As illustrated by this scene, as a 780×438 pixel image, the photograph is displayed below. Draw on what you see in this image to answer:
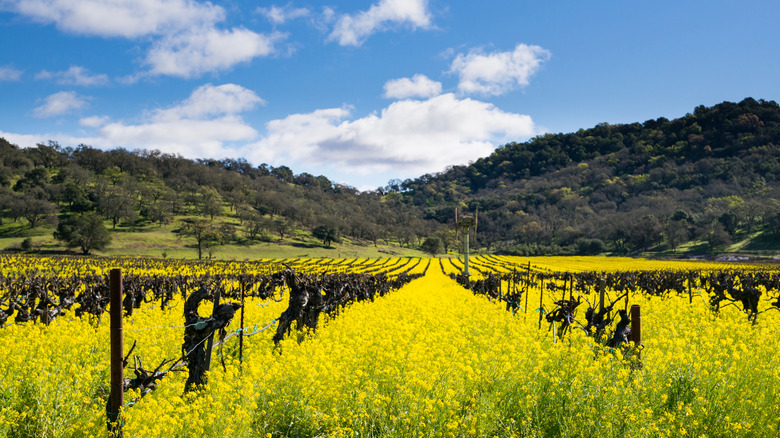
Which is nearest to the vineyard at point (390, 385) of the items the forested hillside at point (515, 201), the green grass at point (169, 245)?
the green grass at point (169, 245)

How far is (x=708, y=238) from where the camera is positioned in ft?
278

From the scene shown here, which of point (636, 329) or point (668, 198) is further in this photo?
point (668, 198)

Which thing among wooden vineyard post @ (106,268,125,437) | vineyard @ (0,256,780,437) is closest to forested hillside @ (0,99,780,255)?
vineyard @ (0,256,780,437)

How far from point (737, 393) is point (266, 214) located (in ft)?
429

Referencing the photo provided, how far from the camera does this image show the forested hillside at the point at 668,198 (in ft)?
299

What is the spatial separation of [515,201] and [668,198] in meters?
51.8

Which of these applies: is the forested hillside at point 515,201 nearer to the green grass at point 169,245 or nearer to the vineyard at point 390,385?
the green grass at point 169,245

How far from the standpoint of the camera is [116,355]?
174 inches

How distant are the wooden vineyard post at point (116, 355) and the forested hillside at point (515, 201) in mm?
76676

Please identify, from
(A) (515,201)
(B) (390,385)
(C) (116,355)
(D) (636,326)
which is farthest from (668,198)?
(C) (116,355)

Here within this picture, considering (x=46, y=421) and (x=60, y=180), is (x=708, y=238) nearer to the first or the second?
(x=46, y=421)

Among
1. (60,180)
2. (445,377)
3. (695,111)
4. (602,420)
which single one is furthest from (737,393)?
(695,111)

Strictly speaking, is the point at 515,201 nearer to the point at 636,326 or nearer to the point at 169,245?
the point at 169,245

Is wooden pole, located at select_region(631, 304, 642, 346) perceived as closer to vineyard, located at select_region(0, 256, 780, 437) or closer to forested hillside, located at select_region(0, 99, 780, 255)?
vineyard, located at select_region(0, 256, 780, 437)
